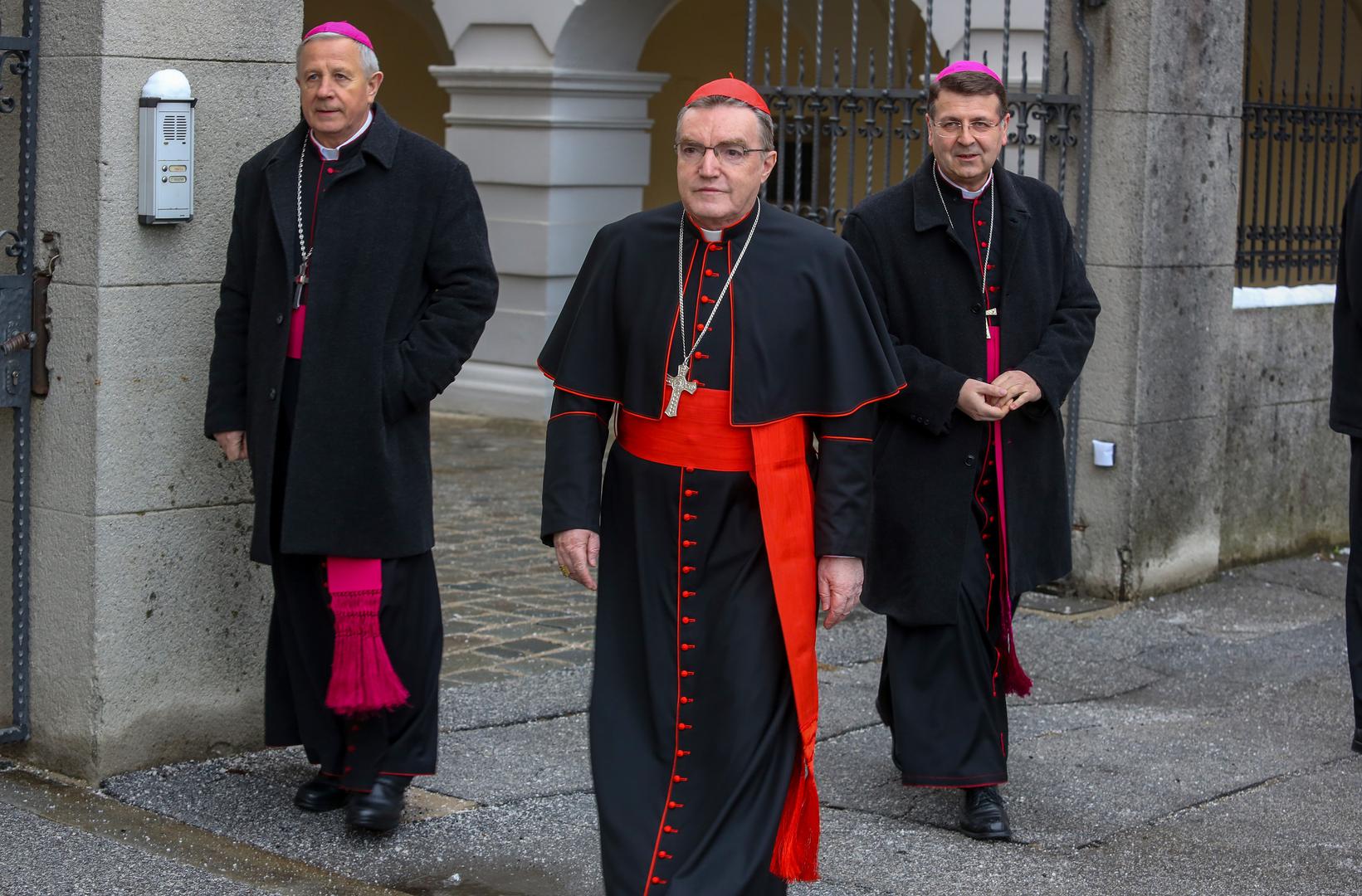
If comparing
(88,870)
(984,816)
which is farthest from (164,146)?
(984,816)

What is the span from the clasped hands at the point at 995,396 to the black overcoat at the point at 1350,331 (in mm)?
1289

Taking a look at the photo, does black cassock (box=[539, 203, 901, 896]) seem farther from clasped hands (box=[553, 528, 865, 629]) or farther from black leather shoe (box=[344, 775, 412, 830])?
black leather shoe (box=[344, 775, 412, 830])

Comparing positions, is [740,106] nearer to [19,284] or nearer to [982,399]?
[982,399]

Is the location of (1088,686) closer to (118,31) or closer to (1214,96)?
(1214,96)

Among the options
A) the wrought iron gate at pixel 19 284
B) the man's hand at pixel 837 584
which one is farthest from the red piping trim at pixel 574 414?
the wrought iron gate at pixel 19 284

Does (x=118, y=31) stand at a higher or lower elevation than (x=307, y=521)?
Result: higher

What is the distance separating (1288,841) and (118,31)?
3.58 meters

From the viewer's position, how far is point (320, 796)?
16.8 feet

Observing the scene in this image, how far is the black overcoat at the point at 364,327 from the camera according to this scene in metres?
4.93

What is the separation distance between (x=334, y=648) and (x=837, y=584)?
4.73ft

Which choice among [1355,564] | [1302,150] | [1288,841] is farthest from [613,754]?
[1302,150]

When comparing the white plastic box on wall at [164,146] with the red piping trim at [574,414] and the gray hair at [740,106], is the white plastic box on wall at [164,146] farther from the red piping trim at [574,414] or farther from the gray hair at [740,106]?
the gray hair at [740,106]

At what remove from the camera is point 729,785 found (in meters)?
4.20

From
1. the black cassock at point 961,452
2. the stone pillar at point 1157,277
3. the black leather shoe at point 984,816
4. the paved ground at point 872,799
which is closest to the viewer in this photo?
the paved ground at point 872,799
